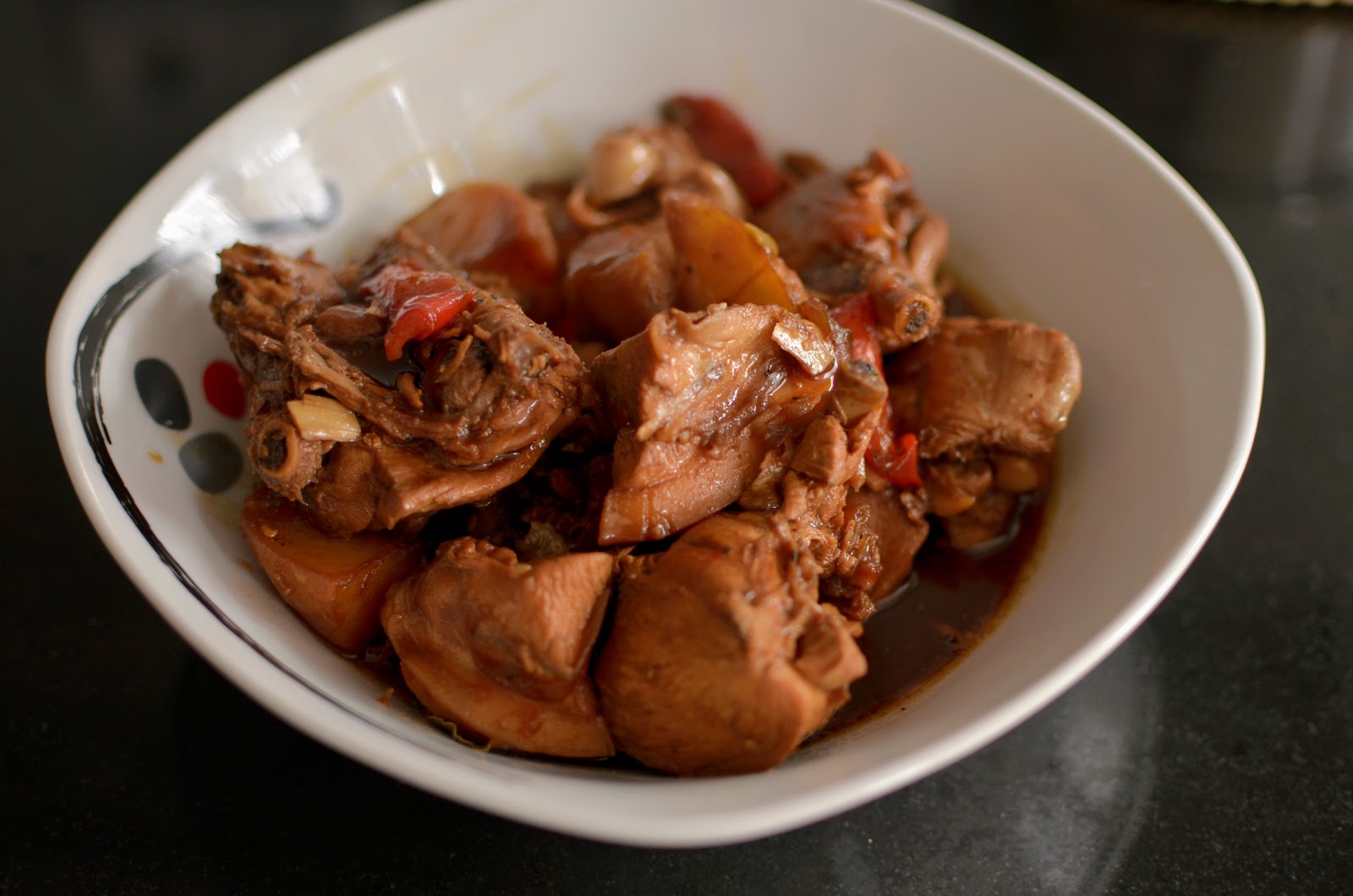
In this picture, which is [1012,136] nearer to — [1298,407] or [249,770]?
[1298,407]

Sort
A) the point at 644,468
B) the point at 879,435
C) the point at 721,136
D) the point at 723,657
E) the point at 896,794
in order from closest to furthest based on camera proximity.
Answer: the point at 723,657 → the point at 644,468 → the point at 896,794 → the point at 879,435 → the point at 721,136

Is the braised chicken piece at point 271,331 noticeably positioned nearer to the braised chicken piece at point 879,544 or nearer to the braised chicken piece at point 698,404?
the braised chicken piece at point 698,404

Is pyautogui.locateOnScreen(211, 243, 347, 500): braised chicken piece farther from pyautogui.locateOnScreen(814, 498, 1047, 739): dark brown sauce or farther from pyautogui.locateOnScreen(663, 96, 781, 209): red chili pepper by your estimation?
pyautogui.locateOnScreen(663, 96, 781, 209): red chili pepper

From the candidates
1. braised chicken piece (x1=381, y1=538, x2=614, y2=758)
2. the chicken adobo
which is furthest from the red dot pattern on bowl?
braised chicken piece (x1=381, y1=538, x2=614, y2=758)

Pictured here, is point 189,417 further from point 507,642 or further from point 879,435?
point 879,435

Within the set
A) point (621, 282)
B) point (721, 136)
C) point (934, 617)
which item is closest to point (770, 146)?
point (721, 136)

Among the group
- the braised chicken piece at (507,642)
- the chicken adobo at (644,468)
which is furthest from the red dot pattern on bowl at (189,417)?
the braised chicken piece at (507,642)
